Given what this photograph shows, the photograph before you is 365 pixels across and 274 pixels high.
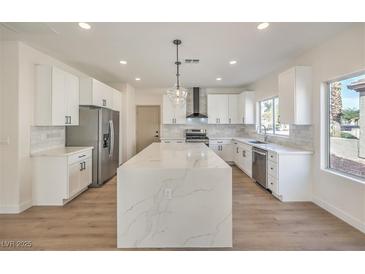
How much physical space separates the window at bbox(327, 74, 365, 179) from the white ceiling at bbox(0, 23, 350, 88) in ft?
2.63

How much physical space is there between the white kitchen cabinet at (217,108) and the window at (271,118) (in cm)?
119

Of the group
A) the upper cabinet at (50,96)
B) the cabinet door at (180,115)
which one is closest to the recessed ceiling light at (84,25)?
the upper cabinet at (50,96)

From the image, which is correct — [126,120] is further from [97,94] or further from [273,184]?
[273,184]

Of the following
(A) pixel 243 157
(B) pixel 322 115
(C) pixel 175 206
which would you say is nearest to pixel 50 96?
(C) pixel 175 206

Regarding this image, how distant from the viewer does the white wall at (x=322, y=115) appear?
2.60 m

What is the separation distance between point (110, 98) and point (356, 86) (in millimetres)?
4933

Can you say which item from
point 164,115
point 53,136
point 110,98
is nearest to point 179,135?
point 164,115

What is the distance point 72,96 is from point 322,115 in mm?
4571

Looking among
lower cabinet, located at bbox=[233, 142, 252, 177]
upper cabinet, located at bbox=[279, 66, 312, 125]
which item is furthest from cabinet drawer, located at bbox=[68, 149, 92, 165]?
upper cabinet, located at bbox=[279, 66, 312, 125]

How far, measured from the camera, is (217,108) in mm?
6895

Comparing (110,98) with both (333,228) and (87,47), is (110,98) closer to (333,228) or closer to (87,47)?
(87,47)

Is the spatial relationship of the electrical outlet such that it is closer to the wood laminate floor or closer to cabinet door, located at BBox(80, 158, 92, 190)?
the wood laminate floor

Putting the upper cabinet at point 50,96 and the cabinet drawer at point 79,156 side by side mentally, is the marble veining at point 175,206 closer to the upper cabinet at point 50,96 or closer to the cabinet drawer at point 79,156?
the cabinet drawer at point 79,156

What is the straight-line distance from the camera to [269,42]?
3166 millimetres
